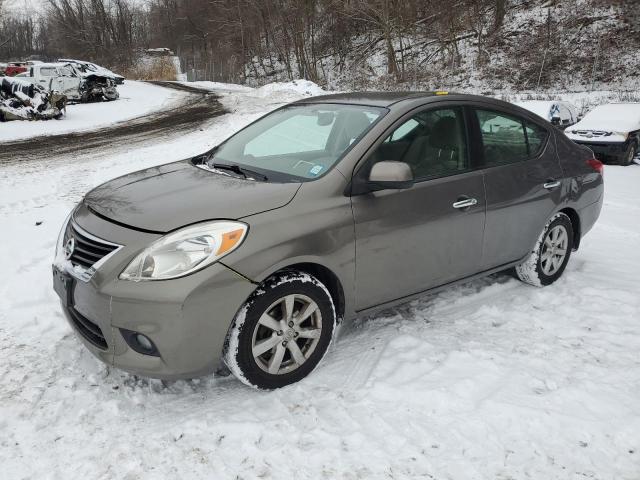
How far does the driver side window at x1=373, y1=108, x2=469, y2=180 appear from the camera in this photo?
343cm

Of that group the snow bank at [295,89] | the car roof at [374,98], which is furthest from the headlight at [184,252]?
the snow bank at [295,89]

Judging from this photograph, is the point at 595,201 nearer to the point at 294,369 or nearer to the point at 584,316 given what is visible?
the point at 584,316

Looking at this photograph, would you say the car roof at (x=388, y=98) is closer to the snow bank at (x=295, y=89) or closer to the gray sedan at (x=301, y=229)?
the gray sedan at (x=301, y=229)

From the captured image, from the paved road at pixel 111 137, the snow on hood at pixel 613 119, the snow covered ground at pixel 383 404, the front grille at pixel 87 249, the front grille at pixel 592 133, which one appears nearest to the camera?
A: the snow covered ground at pixel 383 404

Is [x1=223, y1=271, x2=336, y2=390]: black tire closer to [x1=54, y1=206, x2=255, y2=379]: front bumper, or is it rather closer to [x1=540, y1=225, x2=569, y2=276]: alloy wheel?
[x1=54, y1=206, x2=255, y2=379]: front bumper

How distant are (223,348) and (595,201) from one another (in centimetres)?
374

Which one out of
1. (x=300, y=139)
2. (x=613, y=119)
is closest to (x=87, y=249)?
(x=300, y=139)

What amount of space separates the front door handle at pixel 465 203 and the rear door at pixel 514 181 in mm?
169

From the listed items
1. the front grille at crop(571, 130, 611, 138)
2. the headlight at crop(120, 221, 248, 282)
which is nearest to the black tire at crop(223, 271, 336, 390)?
the headlight at crop(120, 221, 248, 282)

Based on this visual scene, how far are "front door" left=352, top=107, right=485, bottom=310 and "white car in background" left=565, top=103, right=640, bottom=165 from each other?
32.9ft

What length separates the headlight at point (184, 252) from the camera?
105 inches

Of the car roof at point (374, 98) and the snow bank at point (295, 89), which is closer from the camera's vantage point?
the car roof at point (374, 98)

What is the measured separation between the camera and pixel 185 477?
2.43 metres

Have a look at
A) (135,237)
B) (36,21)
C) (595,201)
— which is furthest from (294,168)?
(36,21)
